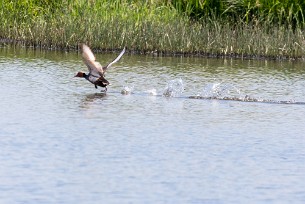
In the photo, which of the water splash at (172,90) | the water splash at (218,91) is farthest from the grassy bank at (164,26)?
the water splash at (172,90)

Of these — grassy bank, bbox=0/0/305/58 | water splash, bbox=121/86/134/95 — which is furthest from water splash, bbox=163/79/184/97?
grassy bank, bbox=0/0/305/58

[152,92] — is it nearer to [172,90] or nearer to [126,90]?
[172,90]

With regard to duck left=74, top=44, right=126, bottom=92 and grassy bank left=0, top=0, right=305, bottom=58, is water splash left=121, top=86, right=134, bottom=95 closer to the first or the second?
duck left=74, top=44, right=126, bottom=92

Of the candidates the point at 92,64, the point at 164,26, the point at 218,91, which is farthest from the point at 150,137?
the point at 164,26

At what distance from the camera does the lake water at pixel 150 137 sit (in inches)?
348

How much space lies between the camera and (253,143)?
11391 millimetres

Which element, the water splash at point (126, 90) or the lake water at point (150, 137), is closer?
the lake water at point (150, 137)

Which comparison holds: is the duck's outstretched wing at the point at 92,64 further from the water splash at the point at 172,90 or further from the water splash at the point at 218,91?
the water splash at the point at 218,91

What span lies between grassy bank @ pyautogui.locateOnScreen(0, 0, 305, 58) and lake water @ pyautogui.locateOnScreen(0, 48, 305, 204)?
11.9 feet

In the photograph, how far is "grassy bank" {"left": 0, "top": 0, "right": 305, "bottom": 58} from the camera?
2281 cm

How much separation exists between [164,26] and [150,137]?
11.8 meters

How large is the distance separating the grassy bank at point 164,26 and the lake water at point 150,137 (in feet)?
11.9

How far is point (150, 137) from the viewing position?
11461 mm

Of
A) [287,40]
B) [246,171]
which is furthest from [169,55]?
[246,171]
